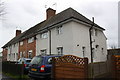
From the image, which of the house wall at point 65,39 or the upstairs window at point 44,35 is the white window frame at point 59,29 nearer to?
the house wall at point 65,39

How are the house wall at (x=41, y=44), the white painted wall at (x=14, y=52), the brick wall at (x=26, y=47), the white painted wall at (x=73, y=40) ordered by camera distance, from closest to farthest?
the white painted wall at (x=73, y=40) < the house wall at (x=41, y=44) < the brick wall at (x=26, y=47) < the white painted wall at (x=14, y=52)

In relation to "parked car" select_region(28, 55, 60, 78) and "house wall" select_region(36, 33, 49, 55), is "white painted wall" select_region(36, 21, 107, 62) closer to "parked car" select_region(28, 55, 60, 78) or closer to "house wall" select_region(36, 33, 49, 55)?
"house wall" select_region(36, 33, 49, 55)

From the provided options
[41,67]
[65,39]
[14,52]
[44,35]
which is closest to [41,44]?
[44,35]

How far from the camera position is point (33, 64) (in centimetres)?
823

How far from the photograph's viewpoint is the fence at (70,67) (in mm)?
5148

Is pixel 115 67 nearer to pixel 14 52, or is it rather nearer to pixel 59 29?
pixel 59 29

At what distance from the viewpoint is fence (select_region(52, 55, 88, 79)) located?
5148mm

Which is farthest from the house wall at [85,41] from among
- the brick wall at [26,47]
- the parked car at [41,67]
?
the brick wall at [26,47]

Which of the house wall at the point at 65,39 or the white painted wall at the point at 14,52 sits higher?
the house wall at the point at 65,39

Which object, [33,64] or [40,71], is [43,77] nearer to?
[40,71]

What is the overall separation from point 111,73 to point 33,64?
5.03 m

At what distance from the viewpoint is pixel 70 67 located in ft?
18.2

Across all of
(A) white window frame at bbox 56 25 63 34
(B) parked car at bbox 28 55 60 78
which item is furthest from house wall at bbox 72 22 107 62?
(B) parked car at bbox 28 55 60 78

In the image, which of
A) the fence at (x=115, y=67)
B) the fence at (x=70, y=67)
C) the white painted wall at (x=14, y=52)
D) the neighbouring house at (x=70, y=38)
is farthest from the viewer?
the white painted wall at (x=14, y=52)
